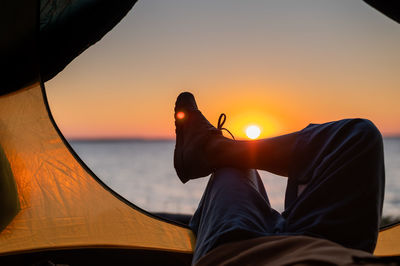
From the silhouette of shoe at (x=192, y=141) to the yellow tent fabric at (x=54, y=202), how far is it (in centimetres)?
23

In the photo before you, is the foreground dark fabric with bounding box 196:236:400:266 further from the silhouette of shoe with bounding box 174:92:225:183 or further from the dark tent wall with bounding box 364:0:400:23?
the dark tent wall with bounding box 364:0:400:23

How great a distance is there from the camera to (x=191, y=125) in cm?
91

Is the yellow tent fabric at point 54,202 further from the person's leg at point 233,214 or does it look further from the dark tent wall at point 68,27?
the person's leg at point 233,214

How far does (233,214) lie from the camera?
1.72ft

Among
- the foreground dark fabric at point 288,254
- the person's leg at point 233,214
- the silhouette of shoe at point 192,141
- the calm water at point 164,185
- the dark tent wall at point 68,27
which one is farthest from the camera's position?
the calm water at point 164,185

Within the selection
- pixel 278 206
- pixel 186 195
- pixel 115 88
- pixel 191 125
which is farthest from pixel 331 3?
pixel 115 88

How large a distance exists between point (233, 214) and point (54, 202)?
0.60 m

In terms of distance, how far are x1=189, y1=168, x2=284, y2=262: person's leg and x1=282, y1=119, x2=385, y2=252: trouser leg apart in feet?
0.14

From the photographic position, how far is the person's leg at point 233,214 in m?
0.48

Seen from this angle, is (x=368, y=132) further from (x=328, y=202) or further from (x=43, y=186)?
(x=43, y=186)

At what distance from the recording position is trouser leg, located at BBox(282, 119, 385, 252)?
50 centimetres

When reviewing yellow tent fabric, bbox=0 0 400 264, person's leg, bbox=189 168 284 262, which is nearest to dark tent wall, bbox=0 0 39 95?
yellow tent fabric, bbox=0 0 400 264

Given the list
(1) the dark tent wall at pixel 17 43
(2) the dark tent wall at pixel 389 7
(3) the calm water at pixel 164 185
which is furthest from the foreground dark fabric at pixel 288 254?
(3) the calm water at pixel 164 185

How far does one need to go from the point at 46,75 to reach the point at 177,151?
1.45ft
